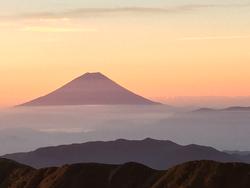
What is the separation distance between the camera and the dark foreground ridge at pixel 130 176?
447 ft

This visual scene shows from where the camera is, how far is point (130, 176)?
15188 centimetres

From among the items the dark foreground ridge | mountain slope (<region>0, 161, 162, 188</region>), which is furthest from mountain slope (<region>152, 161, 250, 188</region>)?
mountain slope (<region>0, 161, 162, 188</region>)

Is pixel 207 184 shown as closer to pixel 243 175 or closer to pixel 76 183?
pixel 243 175

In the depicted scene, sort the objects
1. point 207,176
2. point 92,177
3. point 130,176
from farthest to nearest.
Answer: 1. point 92,177
2. point 130,176
3. point 207,176

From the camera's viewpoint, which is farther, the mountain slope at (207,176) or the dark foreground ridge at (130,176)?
the dark foreground ridge at (130,176)

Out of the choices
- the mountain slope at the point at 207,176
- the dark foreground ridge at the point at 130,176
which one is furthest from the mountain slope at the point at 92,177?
the mountain slope at the point at 207,176

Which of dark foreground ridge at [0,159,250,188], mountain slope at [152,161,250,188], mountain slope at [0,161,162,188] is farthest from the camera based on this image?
mountain slope at [0,161,162,188]

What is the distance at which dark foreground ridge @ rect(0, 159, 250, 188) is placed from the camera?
447 feet

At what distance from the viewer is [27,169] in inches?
6924

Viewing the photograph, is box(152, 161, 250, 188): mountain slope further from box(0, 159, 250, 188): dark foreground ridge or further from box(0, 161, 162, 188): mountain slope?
box(0, 161, 162, 188): mountain slope

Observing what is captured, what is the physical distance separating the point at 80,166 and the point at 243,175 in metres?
42.5

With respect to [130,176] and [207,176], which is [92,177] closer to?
[130,176]

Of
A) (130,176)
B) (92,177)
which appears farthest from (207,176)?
(92,177)

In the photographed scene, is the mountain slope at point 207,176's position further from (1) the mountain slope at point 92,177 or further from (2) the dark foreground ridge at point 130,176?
(1) the mountain slope at point 92,177
